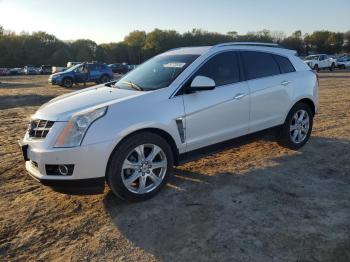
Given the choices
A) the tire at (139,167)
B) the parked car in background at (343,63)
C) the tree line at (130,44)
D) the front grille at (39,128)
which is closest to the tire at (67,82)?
the front grille at (39,128)

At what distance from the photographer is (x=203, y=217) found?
4258 millimetres

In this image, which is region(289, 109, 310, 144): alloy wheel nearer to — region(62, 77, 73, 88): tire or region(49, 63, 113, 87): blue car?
region(49, 63, 113, 87): blue car

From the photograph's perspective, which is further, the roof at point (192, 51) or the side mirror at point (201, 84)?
the roof at point (192, 51)

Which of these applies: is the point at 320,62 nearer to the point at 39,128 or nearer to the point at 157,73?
the point at 157,73

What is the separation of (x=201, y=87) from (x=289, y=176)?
180 centimetres

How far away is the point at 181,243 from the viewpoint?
3727 mm

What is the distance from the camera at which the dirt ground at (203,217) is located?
11.8 feet

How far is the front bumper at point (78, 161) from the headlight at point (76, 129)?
8 cm

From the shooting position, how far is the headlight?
169 inches

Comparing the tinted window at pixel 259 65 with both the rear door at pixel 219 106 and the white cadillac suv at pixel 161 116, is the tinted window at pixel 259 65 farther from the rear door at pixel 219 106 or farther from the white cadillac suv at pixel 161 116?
the rear door at pixel 219 106

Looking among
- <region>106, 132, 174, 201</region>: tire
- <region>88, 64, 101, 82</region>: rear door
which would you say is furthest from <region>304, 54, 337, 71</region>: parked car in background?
Result: <region>106, 132, 174, 201</region>: tire

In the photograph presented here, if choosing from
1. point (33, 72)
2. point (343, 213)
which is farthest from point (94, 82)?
point (33, 72)

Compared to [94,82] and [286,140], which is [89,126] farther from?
[94,82]

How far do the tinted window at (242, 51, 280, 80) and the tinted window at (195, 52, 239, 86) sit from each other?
0.25 metres
